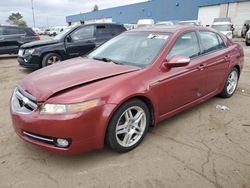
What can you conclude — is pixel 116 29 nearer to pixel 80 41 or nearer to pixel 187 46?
pixel 80 41

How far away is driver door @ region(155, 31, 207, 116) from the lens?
11.7 ft

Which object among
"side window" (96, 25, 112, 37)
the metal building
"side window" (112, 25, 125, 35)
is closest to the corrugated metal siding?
the metal building

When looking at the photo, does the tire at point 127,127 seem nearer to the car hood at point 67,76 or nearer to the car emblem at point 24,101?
the car hood at point 67,76

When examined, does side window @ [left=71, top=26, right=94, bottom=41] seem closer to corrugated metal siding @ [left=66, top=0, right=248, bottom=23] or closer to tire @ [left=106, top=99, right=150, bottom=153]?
tire @ [left=106, top=99, right=150, bottom=153]

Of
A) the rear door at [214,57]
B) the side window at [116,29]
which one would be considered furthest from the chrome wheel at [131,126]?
the side window at [116,29]

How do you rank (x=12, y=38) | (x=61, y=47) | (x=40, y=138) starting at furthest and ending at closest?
(x=12, y=38)
(x=61, y=47)
(x=40, y=138)

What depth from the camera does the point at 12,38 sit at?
12047 millimetres

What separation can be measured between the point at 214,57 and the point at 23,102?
10.6 feet

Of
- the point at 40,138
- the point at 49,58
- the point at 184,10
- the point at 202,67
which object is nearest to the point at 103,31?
the point at 49,58

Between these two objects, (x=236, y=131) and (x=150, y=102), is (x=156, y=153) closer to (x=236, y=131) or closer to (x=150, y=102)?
(x=150, y=102)

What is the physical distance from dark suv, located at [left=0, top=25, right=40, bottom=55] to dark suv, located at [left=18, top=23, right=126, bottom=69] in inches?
161

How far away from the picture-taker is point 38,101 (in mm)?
2852

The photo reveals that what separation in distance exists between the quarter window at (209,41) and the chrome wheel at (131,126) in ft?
6.11

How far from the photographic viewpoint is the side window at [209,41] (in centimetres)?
447
